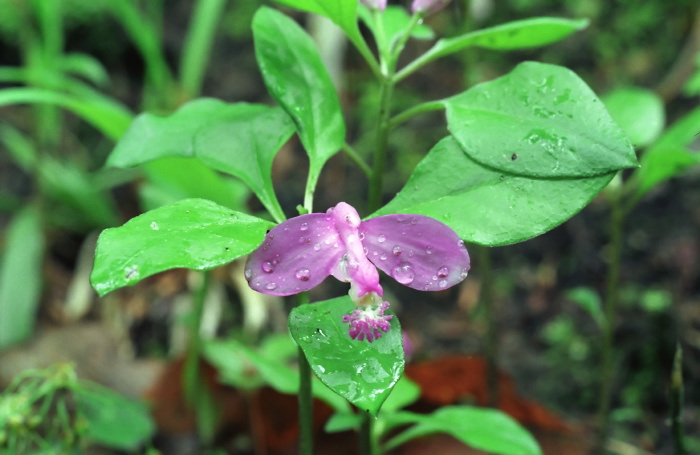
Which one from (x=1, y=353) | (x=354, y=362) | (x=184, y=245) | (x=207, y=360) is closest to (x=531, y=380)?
(x=207, y=360)

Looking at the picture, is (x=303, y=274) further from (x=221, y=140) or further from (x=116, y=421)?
(x=116, y=421)

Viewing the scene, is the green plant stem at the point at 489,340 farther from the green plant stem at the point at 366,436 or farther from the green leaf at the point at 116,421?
Answer: the green leaf at the point at 116,421

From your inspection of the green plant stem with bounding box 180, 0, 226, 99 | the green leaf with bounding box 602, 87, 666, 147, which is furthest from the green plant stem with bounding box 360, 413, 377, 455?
the green plant stem with bounding box 180, 0, 226, 99

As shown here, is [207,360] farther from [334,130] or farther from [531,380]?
[334,130]

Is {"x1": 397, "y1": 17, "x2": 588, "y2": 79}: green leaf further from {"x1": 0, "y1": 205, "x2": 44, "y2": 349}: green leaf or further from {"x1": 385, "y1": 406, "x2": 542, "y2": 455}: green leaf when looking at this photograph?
{"x1": 0, "y1": 205, "x2": 44, "y2": 349}: green leaf

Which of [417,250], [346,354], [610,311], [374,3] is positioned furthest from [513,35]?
[610,311]

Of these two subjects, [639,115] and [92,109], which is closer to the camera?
[639,115]

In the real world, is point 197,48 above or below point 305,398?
below
